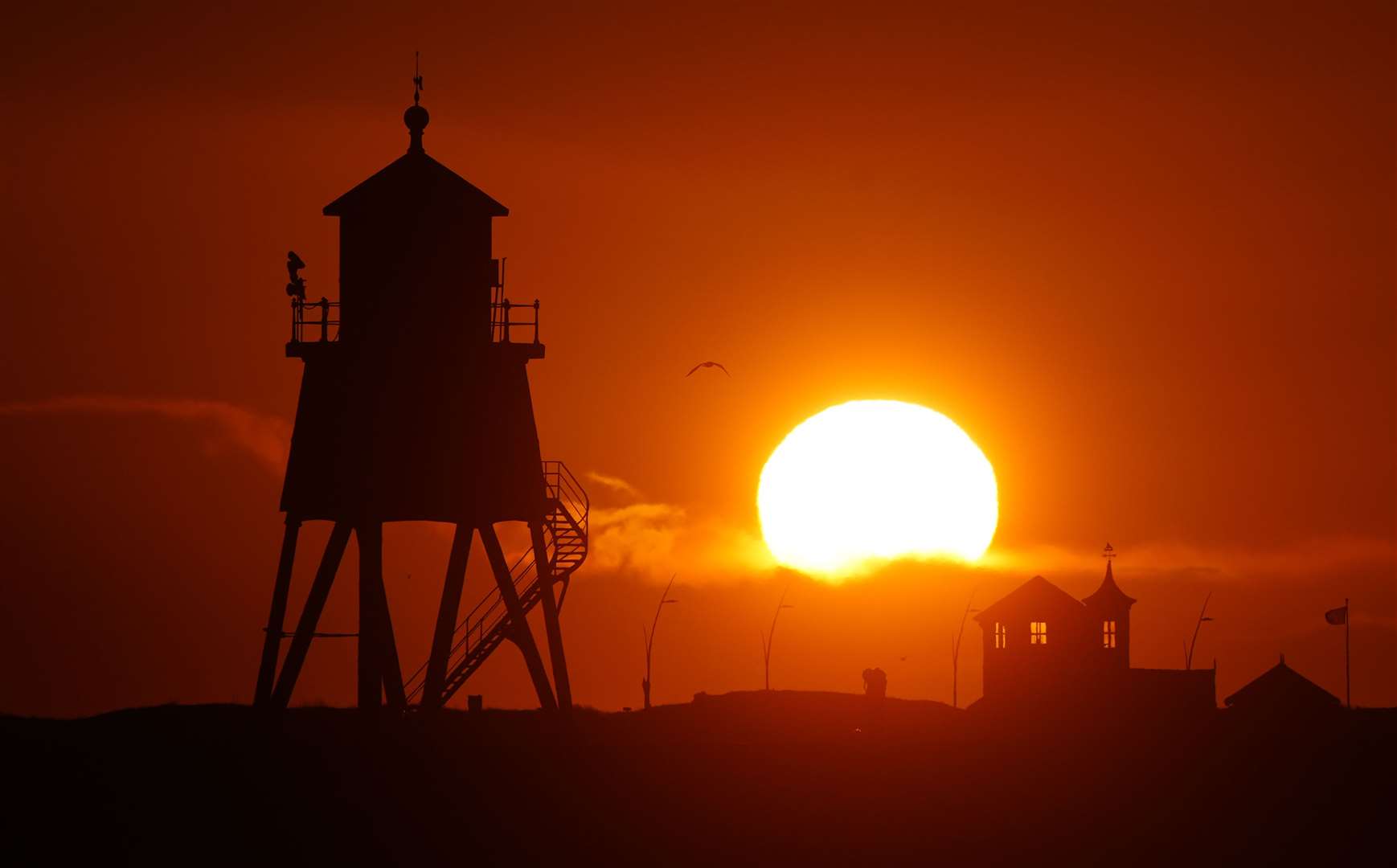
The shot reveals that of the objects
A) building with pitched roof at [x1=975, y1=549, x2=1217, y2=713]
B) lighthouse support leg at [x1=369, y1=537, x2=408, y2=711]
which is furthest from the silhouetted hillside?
building with pitched roof at [x1=975, y1=549, x2=1217, y2=713]

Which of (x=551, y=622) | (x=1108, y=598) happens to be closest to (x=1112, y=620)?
(x=1108, y=598)

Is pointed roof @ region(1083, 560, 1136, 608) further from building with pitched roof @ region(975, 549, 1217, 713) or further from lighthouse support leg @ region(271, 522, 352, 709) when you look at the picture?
lighthouse support leg @ region(271, 522, 352, 709)

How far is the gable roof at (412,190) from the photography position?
48062mm

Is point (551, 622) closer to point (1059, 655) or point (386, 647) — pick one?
point (386, 647)

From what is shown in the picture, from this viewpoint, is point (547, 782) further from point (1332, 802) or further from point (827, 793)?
point (1332, 802)

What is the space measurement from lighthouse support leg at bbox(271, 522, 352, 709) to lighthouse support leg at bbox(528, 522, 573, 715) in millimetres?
4227

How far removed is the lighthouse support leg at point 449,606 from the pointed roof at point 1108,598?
1564 inches

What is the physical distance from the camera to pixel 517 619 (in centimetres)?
4997

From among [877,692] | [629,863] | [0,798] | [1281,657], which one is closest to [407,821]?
[629,863]

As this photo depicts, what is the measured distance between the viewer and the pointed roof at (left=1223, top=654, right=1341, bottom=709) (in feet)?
271

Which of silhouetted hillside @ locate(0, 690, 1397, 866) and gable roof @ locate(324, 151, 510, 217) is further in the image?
gable roof @ locate(324, 151, 510, 217)

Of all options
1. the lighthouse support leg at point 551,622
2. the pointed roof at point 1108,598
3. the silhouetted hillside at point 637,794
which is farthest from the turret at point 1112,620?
the lighthouse support leg at point 551,622

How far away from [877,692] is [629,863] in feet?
94.9

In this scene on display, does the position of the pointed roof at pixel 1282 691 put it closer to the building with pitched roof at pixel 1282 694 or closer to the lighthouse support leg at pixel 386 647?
the building with pitched roof at pixel 1282 694
